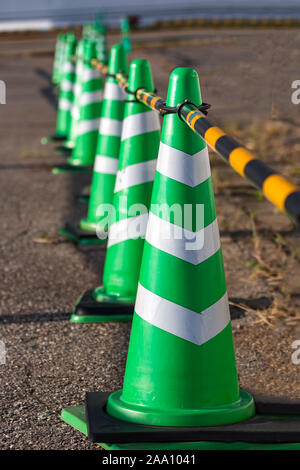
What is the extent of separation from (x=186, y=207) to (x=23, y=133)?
879cm

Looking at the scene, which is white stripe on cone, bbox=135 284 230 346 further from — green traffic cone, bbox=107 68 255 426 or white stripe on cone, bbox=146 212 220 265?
white stripe on cone, bbox=146 212 220 265

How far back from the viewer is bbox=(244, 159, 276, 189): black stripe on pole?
6.88 feet

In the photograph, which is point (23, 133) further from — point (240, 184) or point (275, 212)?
point (275, 212)

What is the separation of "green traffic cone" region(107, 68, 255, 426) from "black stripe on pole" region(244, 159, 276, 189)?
72cm

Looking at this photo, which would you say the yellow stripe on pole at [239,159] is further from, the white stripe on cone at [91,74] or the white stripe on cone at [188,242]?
the white stripe on cone at [91,74]

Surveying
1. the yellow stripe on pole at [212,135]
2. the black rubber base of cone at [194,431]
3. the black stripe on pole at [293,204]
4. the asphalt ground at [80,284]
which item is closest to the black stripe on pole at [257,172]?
the black stripe on pole at [293,204]

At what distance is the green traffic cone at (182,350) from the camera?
2.77 m

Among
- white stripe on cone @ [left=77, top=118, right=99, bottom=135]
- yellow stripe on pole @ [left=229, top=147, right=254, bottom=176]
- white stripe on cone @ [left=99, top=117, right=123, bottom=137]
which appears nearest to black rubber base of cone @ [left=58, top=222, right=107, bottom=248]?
white stripe on cone @ [left=99, top=117, right=123, bottom=137]

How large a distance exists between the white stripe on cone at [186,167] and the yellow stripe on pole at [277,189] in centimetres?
87

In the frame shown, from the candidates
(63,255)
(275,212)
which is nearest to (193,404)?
(63,255)

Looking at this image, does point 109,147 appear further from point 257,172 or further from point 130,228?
point 257,172

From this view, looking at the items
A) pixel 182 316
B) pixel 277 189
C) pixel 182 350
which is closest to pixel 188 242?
pixel 182 316

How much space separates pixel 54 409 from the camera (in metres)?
3.15
